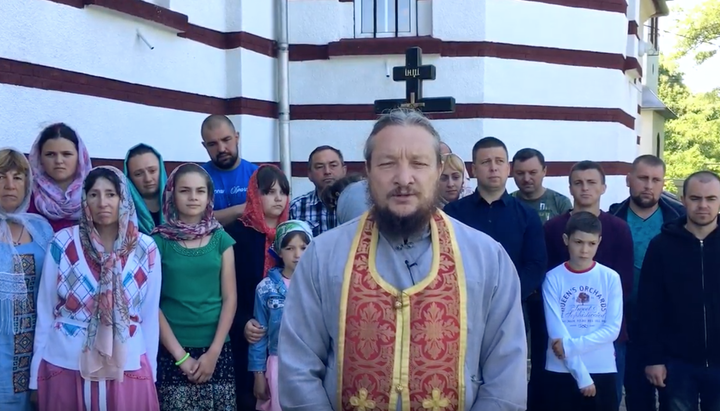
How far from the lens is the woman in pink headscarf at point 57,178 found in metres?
4.44

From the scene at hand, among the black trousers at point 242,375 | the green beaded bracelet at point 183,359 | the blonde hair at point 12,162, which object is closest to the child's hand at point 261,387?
the black trousers at point 242,375

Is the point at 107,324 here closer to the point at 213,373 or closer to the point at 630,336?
the point at 213,373

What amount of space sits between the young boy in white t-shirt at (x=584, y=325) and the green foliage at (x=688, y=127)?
107ft

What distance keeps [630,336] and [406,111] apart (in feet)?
10.5

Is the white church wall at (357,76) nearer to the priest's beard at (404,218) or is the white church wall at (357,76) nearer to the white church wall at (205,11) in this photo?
the white church wall at (205,11)


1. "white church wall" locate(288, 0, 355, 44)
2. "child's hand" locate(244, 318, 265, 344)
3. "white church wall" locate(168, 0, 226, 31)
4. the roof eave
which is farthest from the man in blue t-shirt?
the roof eave

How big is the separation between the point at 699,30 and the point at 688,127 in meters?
5.21

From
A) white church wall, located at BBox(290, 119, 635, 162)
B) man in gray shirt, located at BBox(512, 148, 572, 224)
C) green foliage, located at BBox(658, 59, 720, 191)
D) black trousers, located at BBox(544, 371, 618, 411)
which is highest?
green foliage, located at BBox(658, 59, 720, 191)

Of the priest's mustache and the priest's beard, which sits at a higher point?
the priest's mustache

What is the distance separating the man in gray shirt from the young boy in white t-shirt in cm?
103

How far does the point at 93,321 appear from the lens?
163 inches

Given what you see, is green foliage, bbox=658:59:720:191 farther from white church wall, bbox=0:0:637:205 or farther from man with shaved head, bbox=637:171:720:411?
man with shaved head, bbox=637:171:720:411

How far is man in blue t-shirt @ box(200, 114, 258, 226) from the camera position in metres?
5.59

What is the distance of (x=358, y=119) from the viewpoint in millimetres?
9680
